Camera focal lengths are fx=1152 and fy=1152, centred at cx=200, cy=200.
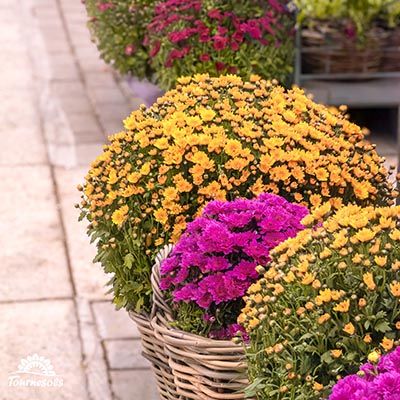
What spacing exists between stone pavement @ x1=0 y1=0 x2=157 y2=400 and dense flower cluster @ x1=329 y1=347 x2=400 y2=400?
208cm

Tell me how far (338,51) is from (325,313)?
15.1 ft

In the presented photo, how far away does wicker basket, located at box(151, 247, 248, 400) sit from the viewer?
358 cm

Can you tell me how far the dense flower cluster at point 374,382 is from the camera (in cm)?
278

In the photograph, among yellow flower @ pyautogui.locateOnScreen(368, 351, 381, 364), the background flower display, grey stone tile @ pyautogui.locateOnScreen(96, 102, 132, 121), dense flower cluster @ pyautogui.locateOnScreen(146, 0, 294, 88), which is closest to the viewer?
yellow flower @ pyautogui.locateOnScreen(368, 351, 381, 364)

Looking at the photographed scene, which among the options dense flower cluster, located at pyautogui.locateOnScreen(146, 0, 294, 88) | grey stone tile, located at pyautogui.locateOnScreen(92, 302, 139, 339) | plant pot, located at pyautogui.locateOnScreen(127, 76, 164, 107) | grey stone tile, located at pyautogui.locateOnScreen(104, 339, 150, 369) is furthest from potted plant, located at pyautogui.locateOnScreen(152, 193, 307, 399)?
plant pot, located at pyautogui.locateOnScreen(127, 76, 164, 107)

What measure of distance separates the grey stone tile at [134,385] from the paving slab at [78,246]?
1.61ft

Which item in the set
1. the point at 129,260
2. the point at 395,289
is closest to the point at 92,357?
the point at 129,260

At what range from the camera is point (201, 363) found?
12.0 ft

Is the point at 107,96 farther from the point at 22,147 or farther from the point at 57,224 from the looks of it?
the point at 57,224

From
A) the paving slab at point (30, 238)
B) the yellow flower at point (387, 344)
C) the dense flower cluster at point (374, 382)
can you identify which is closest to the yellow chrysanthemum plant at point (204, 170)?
the yellow flower at point (387, 344)

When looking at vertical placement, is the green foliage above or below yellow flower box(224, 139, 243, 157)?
below

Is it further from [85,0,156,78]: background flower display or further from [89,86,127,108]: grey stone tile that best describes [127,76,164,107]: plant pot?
[89,86,127,108]: grey stone tile

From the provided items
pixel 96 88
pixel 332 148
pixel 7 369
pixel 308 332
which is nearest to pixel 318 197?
pixel 332 148

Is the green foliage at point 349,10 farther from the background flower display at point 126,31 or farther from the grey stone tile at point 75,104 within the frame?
the grey stone tile at point 75,104
